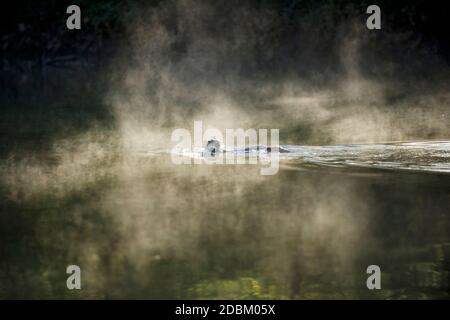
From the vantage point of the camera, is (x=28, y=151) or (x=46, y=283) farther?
(x=28, y=151)

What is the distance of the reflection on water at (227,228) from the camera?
468 cm

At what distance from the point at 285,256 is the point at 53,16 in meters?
22.5

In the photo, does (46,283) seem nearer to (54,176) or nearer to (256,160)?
(54,176)

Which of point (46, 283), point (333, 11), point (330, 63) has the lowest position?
point (46, 283)

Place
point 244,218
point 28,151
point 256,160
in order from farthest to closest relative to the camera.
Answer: point 28,151, point 256,160, point 244,218

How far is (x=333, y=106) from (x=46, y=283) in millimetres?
10033

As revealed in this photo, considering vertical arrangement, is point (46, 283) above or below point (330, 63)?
below

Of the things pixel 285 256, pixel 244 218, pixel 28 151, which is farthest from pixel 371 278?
pixel 28 151

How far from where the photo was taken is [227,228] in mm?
5793

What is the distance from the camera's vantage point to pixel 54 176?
7.97 m

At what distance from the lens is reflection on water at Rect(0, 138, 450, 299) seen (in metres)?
4.68

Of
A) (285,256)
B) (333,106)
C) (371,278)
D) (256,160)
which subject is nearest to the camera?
(371,278)

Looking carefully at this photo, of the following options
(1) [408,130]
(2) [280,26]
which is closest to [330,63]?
(2) [280,26]

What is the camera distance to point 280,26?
24906mm
